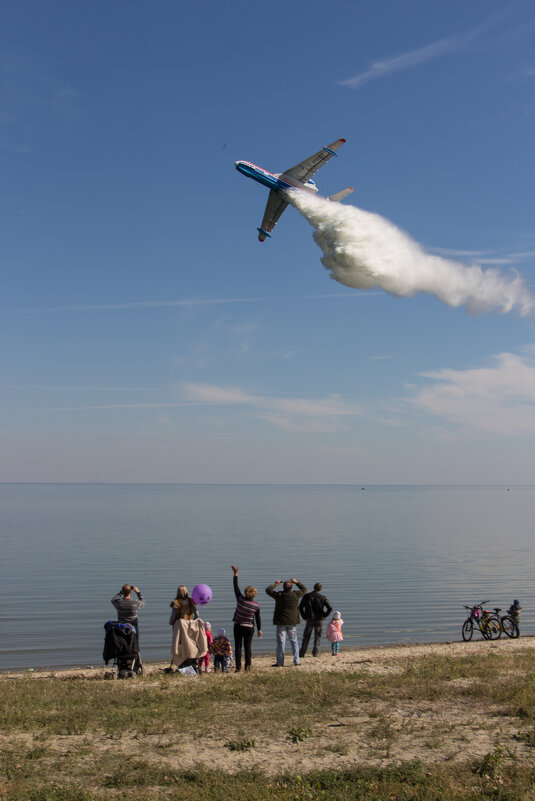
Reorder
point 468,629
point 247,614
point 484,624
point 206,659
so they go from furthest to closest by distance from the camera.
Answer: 1. point 468,629
2. point 484,624
3. point 206,659
4. point 247,614

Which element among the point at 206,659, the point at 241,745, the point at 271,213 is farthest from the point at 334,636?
the point at 271,213

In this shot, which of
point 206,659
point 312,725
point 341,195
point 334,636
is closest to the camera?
point 312,725

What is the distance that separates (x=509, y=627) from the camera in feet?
71.5

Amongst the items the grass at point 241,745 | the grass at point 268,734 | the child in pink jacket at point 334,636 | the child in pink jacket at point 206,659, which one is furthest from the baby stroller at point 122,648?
the child in pink jacket at point 334,636

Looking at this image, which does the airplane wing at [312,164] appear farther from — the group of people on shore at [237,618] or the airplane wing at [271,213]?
the group of people on shore at [237,618]

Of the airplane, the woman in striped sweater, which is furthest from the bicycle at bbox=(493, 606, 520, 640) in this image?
the airplane

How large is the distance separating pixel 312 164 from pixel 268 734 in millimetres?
31199

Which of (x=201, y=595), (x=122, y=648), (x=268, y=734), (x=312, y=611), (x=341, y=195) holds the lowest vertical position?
(x=268, y=734)

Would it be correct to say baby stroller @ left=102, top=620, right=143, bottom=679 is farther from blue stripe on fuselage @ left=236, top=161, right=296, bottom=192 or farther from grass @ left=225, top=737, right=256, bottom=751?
blue stripe on fuselage @ left=236, top=161, right=296, bottom=192

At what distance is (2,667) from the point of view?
2019cm

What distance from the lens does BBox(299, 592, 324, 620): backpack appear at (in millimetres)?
16328

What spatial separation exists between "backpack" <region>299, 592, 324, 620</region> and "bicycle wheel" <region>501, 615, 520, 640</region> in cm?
840

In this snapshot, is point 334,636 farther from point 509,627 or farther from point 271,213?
point 271,213

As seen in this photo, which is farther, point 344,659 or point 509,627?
point 509,627
